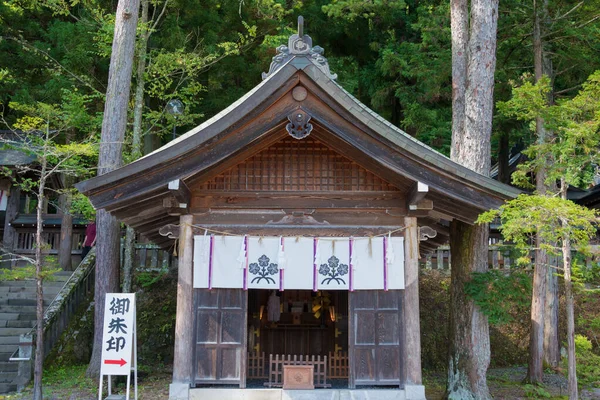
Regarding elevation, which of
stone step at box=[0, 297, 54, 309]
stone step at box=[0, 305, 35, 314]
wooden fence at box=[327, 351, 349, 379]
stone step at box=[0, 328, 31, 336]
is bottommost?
wooden fence at box=[327, 351, 349, 379]

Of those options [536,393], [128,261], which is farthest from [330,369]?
[128,261]

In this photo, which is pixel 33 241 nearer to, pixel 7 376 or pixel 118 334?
pixel 7 376

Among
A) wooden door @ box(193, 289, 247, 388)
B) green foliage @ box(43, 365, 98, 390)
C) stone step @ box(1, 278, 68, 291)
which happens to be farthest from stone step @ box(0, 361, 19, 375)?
wooden door @ box(193, 289, 247, 388)

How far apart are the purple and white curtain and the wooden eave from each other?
1.17 m

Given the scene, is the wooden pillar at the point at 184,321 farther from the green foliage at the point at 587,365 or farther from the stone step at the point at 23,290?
the stone step at the point at 23,290

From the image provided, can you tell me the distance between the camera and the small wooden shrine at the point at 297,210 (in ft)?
29.6

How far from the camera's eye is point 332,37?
21.7 meters

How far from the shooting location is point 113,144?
13.3 meters

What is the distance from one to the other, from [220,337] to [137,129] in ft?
23.2

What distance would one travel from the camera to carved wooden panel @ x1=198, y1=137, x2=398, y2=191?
9859mm

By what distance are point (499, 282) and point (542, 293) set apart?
3504mm

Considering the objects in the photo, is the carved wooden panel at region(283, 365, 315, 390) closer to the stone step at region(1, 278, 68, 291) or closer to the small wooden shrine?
the small wooden shrine

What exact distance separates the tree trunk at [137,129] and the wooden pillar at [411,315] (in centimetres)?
713

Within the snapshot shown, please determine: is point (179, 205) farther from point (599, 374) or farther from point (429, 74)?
point (429, 74)
